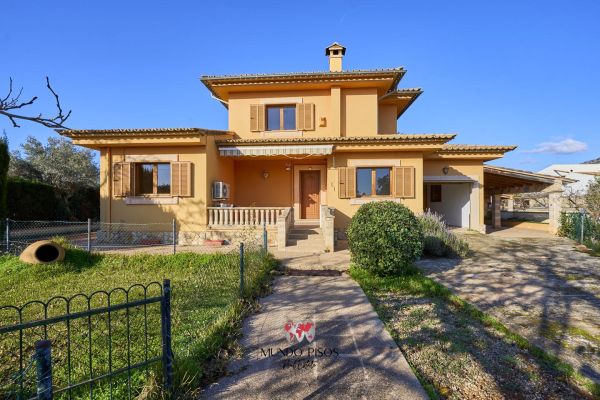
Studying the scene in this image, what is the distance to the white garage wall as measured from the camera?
17375mm

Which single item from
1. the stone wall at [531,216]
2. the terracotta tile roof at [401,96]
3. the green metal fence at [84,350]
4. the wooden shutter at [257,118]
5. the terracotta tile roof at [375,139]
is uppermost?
the terracotta tile roof at [401,96]

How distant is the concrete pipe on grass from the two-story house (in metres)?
4.26

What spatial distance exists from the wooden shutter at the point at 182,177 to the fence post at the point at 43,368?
1177 centimetres

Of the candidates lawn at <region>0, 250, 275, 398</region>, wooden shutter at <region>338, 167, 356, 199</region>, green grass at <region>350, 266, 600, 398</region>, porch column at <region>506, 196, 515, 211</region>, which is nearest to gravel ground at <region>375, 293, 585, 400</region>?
Result: green grass at <region>350, 266, 600, 398</region>

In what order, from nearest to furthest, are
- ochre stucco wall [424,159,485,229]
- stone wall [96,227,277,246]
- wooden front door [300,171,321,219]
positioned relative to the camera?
stone wall [96,227,277,246], ochre stucco wall [424,159,485,229], wooden front door [300,171,321,219]

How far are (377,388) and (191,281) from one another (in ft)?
20.4

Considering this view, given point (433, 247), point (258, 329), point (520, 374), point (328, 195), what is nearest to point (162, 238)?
point (328, 195)

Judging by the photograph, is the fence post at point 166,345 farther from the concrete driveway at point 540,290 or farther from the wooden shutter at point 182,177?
the wooden shutter at point 182,177

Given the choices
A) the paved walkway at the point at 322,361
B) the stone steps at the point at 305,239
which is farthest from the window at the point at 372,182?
the paved walkway at the point at 322,361

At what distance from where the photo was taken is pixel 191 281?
8.35 m

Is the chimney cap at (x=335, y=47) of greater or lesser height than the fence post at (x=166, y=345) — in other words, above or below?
above

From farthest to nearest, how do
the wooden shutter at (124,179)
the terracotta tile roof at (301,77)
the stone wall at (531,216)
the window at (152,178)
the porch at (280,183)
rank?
the stone wall at (531,216) < the porch at (280,183) < the terracotta tile roof at (301,77) < the window at (152,178) < the wooden shutter at (124,179)

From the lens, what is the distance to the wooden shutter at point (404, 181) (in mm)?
14531

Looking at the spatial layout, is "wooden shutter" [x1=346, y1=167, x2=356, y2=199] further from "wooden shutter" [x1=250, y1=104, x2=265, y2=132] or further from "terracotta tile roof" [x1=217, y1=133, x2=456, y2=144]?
"wooden shutter" [x1=250, y1=104, x2=265, y2=132]
